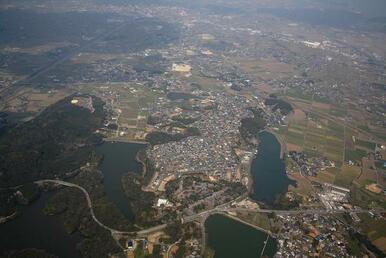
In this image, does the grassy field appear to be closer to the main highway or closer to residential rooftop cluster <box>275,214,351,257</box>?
the main highway

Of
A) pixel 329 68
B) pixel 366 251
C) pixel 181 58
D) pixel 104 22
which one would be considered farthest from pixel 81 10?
pixel 366 251

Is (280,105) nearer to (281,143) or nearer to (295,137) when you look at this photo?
(295,137)

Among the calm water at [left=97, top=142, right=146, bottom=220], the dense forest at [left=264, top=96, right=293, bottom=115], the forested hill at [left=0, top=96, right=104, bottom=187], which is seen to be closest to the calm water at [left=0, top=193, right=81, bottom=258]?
the forested hill at [left=0, top=96, right=104, bottom=187]

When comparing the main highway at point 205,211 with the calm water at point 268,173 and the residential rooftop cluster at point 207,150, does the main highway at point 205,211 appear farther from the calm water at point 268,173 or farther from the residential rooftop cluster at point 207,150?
the residential rooftop cluster at point 207,150

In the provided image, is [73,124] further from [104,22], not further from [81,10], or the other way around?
[81,10]

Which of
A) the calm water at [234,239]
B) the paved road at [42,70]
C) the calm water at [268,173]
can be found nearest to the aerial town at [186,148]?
the calm water at [234,239]

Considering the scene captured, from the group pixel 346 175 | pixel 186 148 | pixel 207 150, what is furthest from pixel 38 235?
pixel 346 175
